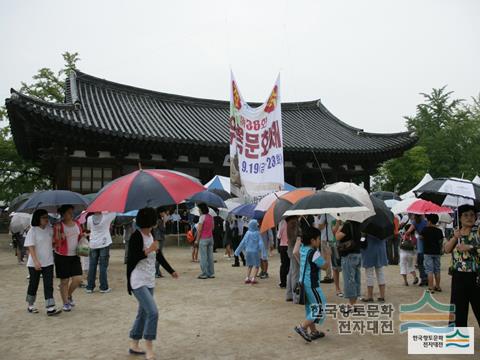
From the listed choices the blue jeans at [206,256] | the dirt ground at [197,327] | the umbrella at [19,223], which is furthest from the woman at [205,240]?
the umbrella at [19,223]

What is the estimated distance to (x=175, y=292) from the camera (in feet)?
29.1

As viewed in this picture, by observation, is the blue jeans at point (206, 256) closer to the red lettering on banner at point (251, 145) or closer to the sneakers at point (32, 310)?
the red lettering on banner at point (251, 145)

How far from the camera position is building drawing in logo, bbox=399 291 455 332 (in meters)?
6.06

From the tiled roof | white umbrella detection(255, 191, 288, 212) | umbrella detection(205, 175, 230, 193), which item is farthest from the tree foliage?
white umbrella detection(255, 191, 288, 212)

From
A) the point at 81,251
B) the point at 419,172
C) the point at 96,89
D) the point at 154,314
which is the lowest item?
the point at 154,314

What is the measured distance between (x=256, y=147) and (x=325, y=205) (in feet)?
8.89

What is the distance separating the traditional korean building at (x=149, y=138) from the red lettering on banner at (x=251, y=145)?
1134 centimetres

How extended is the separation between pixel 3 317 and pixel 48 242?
131 cm

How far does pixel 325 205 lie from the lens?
580 cm

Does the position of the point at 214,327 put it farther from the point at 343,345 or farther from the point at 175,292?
the point at 175,292

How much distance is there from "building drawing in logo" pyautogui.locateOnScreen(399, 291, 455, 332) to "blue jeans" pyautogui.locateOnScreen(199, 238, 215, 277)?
15.5ft

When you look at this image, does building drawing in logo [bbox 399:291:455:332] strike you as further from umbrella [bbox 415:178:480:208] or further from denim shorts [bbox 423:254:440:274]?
umbrella [bbox 415:178:480:208]

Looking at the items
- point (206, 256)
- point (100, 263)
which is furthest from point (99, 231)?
point (206, 256)

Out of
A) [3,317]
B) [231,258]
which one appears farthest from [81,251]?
[231,258]
